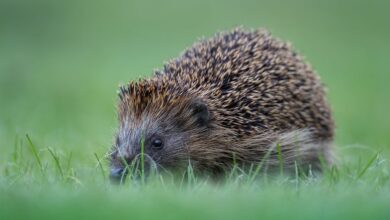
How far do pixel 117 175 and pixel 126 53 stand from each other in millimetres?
17758

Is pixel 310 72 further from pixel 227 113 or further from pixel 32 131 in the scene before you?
pixel 32 131

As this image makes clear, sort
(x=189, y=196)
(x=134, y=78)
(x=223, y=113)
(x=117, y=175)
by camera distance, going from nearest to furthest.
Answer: (x=189, y=196)
(x=117, y=175)
(x=223, y=113)
(x=134, y=78)

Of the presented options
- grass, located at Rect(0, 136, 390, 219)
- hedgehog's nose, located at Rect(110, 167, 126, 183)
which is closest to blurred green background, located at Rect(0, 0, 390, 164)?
hedgehog's nose, located at Rect(110, 167, 126, 183)

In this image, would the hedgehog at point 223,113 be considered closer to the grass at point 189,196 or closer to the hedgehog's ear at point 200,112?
the hedgehog's ear at point 200,112

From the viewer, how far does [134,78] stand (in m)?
18.8

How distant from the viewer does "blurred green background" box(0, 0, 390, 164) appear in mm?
12305

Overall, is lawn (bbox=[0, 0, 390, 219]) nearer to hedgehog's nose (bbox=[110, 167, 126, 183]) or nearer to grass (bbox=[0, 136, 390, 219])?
grass (bbox=[0, 136, 390, 219])

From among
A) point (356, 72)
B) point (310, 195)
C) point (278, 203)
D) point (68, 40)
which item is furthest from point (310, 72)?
point (68, 40)

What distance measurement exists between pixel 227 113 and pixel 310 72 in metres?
1.78

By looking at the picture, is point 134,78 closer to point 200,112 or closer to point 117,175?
point 200,112

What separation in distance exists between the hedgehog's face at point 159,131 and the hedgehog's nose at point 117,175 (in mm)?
223

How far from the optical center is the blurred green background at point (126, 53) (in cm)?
1230

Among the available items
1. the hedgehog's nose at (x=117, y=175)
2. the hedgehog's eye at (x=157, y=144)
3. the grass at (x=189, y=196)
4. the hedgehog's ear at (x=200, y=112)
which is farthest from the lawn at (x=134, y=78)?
the hedgehog's ear at (x=200, y=112)

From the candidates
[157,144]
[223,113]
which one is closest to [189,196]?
[157,144]
